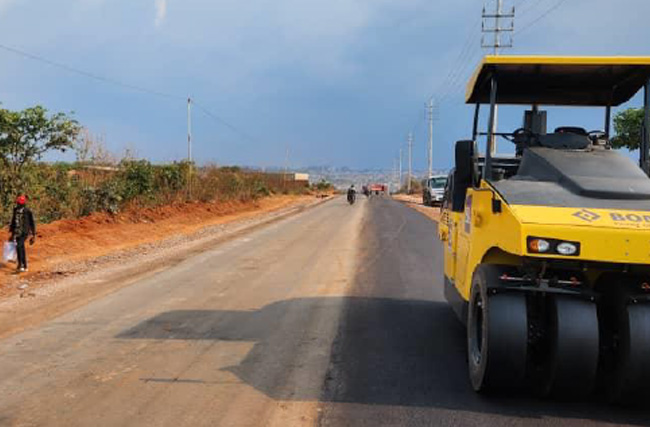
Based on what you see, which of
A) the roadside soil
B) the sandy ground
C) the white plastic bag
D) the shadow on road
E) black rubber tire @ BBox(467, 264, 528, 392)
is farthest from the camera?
the roadside soil

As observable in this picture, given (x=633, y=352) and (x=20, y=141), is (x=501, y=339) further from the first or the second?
(x=20, y=141)

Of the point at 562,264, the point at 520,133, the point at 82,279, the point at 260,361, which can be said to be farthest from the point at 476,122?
the point at 82,279

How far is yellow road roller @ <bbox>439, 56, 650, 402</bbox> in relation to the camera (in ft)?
14.5

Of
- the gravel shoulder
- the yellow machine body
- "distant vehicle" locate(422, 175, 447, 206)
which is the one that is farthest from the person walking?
"distant vehicle" locate(422, 175, 447, 206)

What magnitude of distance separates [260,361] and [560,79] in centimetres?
413

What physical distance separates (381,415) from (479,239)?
1745mm

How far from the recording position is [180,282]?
36.5 feet

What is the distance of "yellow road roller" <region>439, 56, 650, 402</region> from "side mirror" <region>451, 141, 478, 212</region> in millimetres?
15

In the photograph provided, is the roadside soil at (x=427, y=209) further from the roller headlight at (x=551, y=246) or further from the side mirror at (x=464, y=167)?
the roller headlight at (x=551, y=246)

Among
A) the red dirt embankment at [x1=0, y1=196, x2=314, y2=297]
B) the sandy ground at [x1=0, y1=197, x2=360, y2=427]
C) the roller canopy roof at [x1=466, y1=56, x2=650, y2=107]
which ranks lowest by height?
the red dirt embankment at [x1=0, y1=196, x2=314, y2=297]

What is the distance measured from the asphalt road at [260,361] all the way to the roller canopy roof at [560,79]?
2757 mm

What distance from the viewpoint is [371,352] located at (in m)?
6.54

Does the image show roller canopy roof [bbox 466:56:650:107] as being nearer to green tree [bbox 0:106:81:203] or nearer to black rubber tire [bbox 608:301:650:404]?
black rubber tire [bbox 608:301:650:404]

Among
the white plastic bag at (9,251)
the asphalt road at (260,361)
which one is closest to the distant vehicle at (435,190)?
the asphalt road at (260,361)
